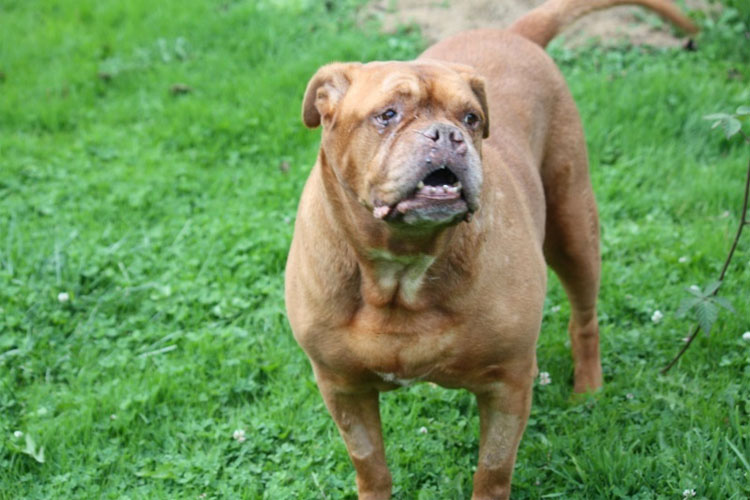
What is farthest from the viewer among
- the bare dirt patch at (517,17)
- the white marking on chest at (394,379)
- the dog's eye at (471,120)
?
the bare dirt patch at (517,17)

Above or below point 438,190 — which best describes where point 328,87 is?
above

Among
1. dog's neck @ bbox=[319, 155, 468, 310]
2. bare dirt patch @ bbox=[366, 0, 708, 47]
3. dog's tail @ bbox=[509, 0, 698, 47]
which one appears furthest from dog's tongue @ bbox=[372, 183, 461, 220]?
bare dirt patch @ bbox=[366, 0, 708, 47]

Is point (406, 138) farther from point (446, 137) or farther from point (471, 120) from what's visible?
point (471, 120)

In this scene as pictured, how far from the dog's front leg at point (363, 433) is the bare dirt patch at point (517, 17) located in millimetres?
3813

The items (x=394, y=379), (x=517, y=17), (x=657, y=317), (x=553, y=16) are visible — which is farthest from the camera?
(x=517, y=17)

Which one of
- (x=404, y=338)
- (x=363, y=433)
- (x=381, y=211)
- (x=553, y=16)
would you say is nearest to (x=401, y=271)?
(x=404, y=338)

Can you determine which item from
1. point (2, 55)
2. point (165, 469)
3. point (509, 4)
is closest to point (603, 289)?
point (165, 469)

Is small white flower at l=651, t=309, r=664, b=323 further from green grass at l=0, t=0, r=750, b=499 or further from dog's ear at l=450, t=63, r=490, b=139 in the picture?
dog's ear at l=450, t=63, r=490, b=139

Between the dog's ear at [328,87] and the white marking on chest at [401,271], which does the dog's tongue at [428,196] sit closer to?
the white marking on chest at [401,271]

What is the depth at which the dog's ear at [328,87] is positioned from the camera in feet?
10.5

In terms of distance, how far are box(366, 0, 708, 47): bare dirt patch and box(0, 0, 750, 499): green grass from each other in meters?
0.19

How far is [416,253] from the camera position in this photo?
3.14 m

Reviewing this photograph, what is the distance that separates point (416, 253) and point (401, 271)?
9cm

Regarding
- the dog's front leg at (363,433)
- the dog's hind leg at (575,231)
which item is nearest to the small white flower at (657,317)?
the dog's hind leg at (575,231)
